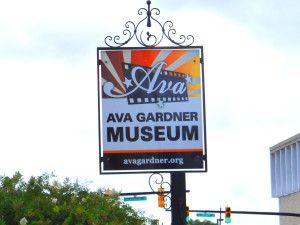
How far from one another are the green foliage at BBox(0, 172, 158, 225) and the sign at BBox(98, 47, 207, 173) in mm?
2396

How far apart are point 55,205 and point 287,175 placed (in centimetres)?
7473

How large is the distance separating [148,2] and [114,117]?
97.8 inches

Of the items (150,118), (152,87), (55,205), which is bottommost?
(55,205)

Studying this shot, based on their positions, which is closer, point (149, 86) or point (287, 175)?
point (149, 86)

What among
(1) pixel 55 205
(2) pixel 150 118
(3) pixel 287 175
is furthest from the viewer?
(3) pixel 287 175

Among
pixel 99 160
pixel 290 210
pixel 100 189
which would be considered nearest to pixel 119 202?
pixel 100 189

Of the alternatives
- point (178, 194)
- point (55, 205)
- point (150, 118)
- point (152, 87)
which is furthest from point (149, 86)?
point (55, 205)

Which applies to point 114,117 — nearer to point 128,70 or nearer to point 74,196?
point 128,70

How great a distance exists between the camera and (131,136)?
17.6 meters

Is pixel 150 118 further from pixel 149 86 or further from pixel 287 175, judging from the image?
pixel 287 175

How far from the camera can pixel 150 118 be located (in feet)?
58.0

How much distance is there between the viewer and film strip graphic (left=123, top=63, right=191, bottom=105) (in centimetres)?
1777

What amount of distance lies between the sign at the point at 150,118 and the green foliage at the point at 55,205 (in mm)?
2396

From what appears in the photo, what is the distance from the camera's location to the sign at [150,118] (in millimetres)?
17672
